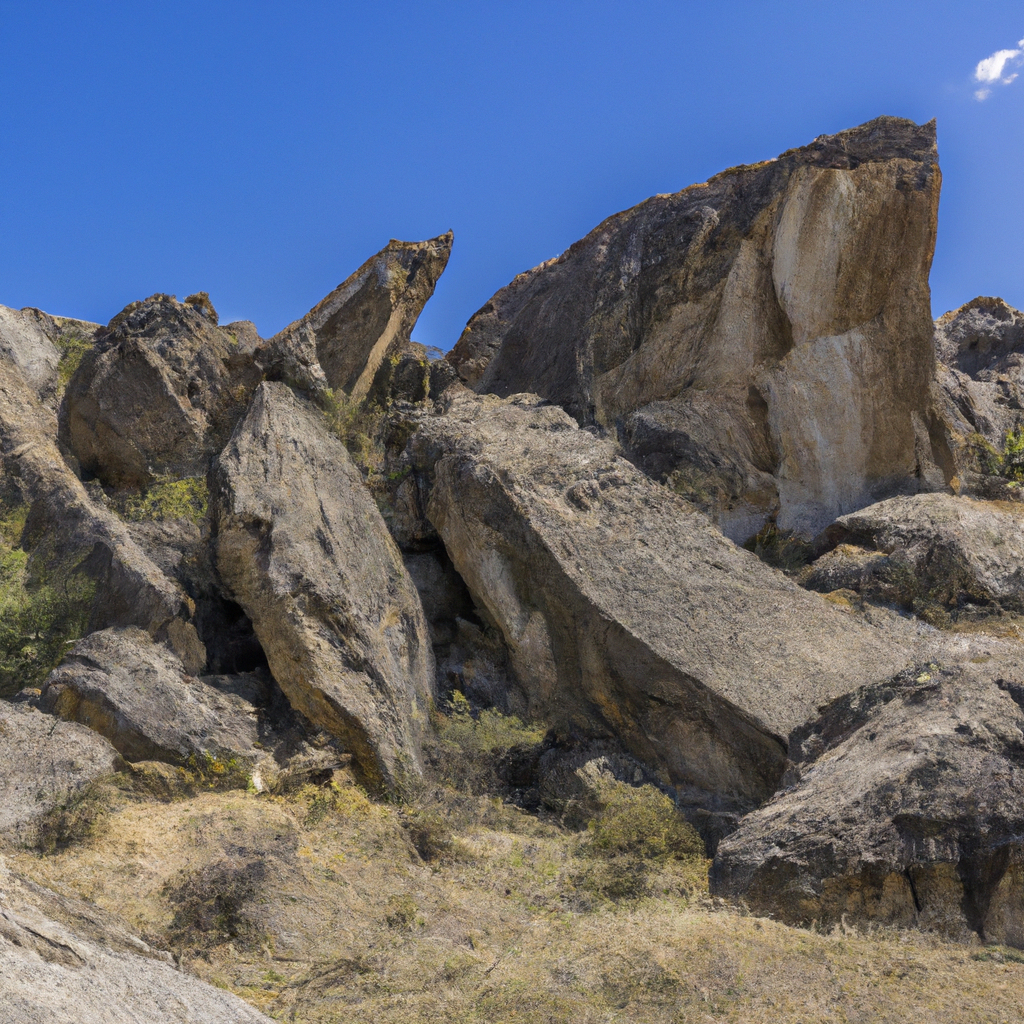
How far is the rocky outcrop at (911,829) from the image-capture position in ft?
27.6

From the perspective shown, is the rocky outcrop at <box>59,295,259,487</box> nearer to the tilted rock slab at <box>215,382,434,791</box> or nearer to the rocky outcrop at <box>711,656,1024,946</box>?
the tilted rock slab at <box>215,382,434,791</box>

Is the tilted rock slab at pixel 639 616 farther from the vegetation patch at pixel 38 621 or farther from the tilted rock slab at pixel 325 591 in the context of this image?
the vegetation patch at pixel 38 621

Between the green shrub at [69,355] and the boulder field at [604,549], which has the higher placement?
the green shrub at [69,355]

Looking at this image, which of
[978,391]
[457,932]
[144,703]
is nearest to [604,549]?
[457,932]

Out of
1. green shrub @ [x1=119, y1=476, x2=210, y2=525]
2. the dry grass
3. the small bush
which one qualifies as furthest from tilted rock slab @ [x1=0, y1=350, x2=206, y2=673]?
the small bush

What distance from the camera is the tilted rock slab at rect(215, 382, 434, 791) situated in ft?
40.0

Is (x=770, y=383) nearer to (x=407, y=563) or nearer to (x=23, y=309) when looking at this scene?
(x=407, y=563)

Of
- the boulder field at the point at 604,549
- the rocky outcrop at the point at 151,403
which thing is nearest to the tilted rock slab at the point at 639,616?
the boulder field at the point at 604,549

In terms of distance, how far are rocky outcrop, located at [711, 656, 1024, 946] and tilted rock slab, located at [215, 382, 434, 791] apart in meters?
4.83

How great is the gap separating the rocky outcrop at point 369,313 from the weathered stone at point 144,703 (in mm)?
9151

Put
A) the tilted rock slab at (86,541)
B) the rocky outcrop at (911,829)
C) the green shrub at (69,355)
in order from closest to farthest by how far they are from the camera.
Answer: the rocky outcrop at (911,829) → the tilted rock slab at (86,541) → the green shrub at (69,355)

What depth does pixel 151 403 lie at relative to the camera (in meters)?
17.7

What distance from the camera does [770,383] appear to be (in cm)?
1981

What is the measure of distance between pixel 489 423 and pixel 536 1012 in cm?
1208
